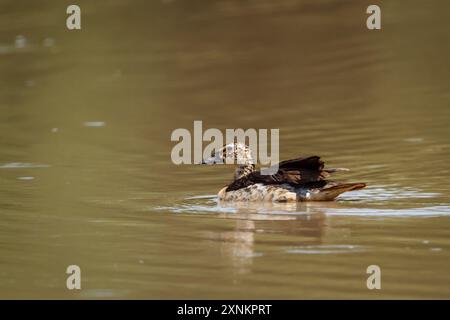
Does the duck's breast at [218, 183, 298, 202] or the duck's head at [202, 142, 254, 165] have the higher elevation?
the duck's head at [202, 142, 254, 165]

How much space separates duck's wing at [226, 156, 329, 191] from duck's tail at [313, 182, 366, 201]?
0.15 meters

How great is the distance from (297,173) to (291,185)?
0.16 metres

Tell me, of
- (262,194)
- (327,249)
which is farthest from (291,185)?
(327,249)

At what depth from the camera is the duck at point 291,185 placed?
11.6 m

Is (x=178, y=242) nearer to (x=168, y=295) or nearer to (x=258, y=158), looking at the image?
(x=168, y=295)

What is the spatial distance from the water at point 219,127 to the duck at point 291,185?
19 cm

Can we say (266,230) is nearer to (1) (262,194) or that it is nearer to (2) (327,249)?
(2) (327,249)

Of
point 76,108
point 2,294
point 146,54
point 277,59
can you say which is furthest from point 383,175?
point 146,54

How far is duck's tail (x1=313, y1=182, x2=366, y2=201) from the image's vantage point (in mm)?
11336

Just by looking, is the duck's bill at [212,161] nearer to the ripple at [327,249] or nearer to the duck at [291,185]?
the duck at [291,185]

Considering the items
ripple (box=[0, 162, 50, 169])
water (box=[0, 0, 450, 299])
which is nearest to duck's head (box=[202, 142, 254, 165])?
water (box=[0, 0, 450, 299])

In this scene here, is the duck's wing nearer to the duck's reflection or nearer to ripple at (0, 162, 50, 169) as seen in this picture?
the duck's reflection

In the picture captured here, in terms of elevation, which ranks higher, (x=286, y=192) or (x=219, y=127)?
(x=219, y=127)

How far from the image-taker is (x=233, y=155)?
12875 millimetres
